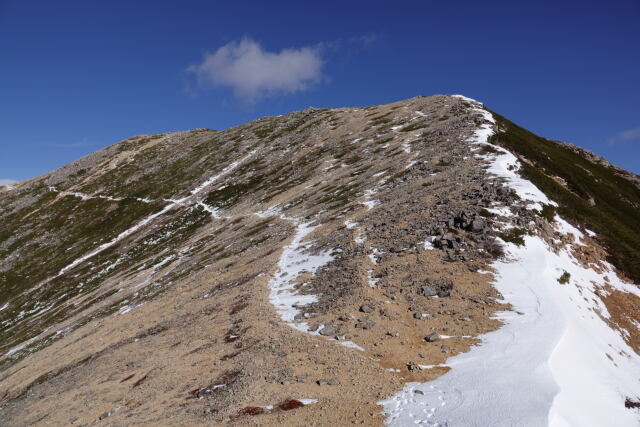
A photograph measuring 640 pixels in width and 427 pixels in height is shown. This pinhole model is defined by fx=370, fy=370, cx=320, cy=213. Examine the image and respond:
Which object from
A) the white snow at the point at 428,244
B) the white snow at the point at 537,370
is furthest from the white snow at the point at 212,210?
the white snow at the point at 537,370

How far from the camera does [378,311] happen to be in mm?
20797

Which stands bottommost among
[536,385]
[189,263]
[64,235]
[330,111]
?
[536,385]

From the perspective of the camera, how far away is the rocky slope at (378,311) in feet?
47.4

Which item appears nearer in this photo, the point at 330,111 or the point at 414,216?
the point at 414,216

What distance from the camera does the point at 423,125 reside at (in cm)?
7275

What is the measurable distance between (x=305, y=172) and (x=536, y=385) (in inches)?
2633

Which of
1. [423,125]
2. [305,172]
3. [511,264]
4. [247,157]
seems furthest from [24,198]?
[511,264]

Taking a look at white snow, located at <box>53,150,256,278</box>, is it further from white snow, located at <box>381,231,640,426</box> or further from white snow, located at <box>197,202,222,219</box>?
white snow, located at <box>381,231,640,426</box>

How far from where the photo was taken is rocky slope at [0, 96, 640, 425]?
14.5m

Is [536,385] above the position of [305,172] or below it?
below

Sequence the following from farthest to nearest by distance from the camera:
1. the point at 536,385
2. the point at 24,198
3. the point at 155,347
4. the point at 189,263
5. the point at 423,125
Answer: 1. the point at 24,198
2. the point at 423,125
3. the point at 189,263
4. the point at 155,347
5. the point at 536,385

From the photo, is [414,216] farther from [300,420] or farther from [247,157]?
[247,157]

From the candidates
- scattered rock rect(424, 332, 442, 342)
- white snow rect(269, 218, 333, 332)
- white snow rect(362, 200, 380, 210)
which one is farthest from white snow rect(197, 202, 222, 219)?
scattered rock rect(424, 332, 442, 342)

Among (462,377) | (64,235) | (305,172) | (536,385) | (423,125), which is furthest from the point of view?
(64,235)
